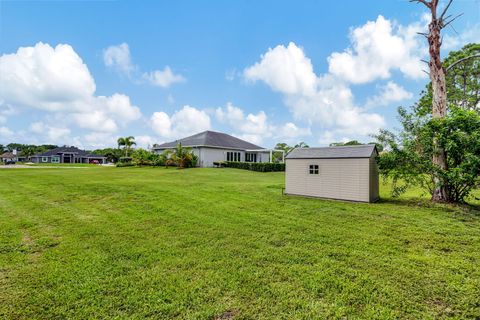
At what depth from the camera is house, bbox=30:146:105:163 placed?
54344 millimetres

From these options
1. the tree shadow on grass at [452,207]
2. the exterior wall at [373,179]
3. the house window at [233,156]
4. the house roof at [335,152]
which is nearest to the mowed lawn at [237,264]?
the tree shadow on grass at [452,207]

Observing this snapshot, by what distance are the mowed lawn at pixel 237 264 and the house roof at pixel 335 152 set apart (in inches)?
92.9

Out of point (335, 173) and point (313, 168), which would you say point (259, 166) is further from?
point (335, 173)

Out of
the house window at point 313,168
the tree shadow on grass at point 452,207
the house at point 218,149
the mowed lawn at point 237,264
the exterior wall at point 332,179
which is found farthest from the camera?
the house at point 218,149

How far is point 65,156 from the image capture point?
55375mm

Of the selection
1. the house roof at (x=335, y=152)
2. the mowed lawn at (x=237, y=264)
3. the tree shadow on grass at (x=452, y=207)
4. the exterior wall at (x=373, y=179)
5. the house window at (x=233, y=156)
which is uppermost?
the house window at (x=233, y=156)

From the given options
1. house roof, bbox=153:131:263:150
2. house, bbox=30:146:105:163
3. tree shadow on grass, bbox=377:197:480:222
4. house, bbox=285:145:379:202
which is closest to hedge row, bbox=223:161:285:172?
house roof, bbox=153:131:263:150

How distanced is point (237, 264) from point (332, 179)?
20.9ft

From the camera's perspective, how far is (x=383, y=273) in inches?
125

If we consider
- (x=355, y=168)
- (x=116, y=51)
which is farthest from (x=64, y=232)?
Answer: (x=116, y=51)

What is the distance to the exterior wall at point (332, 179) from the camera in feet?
26.2

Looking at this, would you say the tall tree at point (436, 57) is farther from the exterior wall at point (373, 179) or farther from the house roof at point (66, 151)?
→ the house roof at point (66, 151)

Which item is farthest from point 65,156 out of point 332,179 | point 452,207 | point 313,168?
point 452,207

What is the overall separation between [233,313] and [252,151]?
28.4 meters
